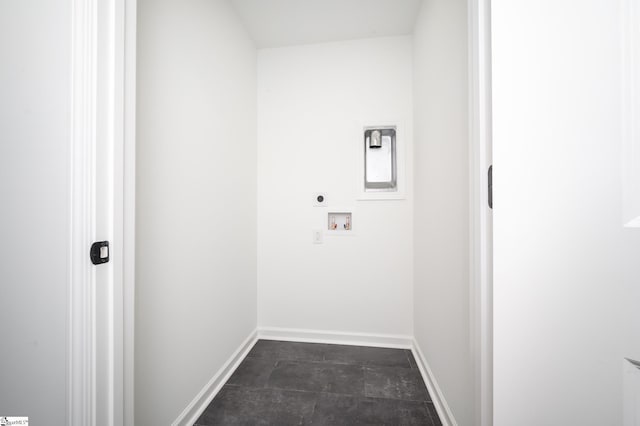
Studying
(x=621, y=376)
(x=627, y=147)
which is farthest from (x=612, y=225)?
(x=621, y=376)

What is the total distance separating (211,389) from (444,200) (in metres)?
1.76

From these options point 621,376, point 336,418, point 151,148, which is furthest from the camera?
point 336,418

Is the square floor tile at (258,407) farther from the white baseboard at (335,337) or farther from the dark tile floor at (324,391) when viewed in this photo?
the white baseboard at (335,337)

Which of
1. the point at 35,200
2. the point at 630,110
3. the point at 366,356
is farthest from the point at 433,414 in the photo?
the point at 35,200

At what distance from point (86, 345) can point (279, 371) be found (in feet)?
4.38

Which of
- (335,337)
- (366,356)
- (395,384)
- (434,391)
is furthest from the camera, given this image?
(335,337)

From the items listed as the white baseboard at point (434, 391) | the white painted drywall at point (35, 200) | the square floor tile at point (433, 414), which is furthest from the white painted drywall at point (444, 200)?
the white painted drywall at point (35, 200)

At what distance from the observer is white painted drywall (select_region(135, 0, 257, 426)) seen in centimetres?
102

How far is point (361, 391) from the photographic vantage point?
1471 millimetres

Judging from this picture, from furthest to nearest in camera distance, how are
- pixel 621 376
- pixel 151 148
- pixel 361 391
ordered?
1. pixel 361 391
2. pixel 151 148
3. pixel 621 376

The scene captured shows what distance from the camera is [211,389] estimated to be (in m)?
1.43

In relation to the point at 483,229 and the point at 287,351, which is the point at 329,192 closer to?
the point at 287,351

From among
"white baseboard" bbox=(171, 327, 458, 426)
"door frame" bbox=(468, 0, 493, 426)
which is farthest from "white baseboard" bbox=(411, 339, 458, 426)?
"door frame" bbox=(468, 0, 493, 426)

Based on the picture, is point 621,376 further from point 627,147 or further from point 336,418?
point 336,418
